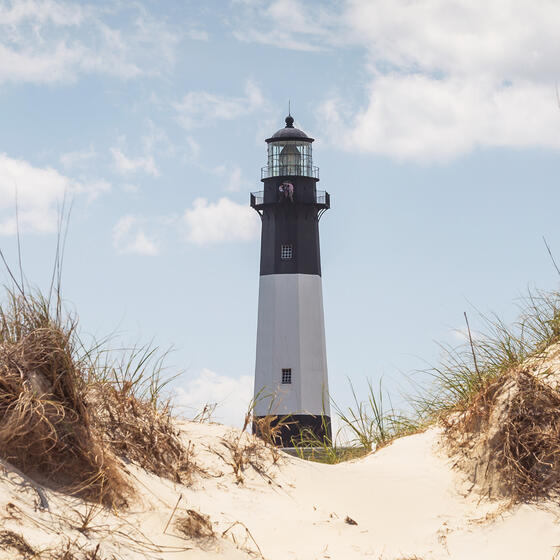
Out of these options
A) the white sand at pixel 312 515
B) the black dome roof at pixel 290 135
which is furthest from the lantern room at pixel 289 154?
the white sand at pixel 312 515

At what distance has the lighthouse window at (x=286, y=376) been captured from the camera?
2475 centimetres

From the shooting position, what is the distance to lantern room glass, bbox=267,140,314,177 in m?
26.9

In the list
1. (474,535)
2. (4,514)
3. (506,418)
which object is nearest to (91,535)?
(4,514)

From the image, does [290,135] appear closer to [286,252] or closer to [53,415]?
[286,252]

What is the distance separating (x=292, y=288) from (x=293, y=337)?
5.12 feet

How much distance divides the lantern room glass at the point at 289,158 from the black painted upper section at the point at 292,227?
0.36 meters

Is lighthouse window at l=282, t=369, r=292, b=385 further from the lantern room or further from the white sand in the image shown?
the white sand

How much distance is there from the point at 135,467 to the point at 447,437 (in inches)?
114

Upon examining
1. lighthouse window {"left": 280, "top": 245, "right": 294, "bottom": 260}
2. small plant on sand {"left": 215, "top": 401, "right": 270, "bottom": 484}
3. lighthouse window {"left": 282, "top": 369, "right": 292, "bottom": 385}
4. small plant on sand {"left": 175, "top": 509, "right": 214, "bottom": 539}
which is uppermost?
lighthouse window {"left": 280, "top": 245, "right": 294, "bottom": 260}

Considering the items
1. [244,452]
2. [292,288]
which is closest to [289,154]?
[292,288]

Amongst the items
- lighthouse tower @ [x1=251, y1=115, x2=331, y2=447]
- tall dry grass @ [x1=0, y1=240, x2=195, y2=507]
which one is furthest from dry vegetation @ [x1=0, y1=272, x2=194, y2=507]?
lighthouse tower @ [x1=251, y1=115, x2=331, y2=447]

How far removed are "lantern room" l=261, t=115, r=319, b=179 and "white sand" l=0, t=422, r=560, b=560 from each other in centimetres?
2028

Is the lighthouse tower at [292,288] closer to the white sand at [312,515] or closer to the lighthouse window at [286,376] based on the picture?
the lighthouse window at [286,376]

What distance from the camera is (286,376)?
81.8ft
